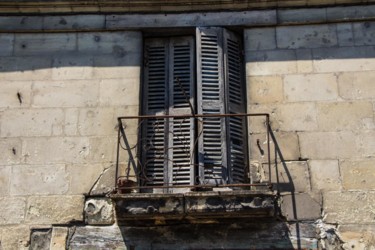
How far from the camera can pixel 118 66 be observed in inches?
344

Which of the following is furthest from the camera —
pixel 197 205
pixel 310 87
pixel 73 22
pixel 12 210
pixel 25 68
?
pixel 73 22

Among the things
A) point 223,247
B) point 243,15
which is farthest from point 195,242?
point 243,15

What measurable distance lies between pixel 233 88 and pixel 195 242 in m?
2.24

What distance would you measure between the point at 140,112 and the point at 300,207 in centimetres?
244

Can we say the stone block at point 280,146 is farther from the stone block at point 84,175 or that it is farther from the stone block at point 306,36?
the stone block at point 84,175

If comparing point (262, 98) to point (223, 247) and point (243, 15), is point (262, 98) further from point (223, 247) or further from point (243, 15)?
point (223, 247)

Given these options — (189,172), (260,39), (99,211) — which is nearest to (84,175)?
(99,211)

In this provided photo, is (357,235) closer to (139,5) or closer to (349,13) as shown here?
(349,13)

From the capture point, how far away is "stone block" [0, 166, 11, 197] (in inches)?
320

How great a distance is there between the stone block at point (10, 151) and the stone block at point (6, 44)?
129 cm

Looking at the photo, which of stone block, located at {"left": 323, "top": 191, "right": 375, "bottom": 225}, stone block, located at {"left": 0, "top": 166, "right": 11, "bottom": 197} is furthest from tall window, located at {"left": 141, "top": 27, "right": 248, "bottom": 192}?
stone block, located at {"left": 0, "top": 166, "right": 11, "bottom": 197}

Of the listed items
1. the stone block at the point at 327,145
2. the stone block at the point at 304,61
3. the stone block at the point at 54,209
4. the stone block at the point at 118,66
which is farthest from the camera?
the stone block at the point at 118,66

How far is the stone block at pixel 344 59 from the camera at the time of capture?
853cm

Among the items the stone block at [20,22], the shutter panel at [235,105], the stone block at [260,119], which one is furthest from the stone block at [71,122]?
the stone block at [260,119]
